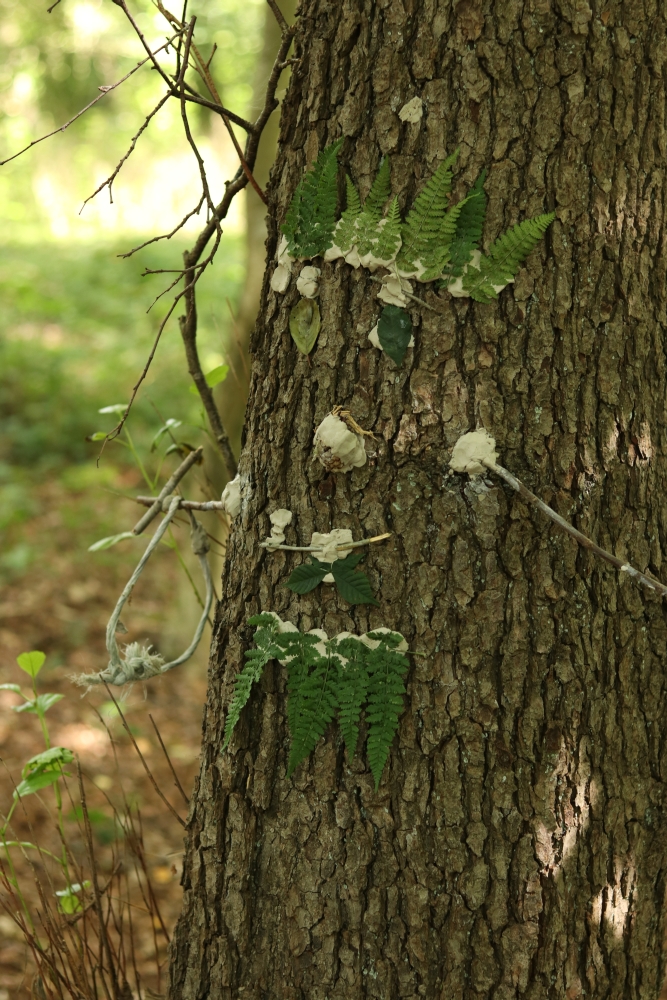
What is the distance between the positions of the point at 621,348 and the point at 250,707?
2.82 ft

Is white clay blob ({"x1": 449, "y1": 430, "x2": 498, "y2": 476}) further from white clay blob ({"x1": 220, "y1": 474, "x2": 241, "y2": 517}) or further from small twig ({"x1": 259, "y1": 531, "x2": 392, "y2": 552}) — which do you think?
white clay blob ({"x1": 220, "y1": 474, "x2": 241, "y2": 517})

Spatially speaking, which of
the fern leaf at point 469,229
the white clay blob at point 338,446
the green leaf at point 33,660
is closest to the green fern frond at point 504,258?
the fern leaf at point 469,229

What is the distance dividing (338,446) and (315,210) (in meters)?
0.39

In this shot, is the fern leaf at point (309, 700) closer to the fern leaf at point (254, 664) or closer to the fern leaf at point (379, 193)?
the fern leaf at point (254, 664)

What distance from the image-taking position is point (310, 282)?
1.28 meters

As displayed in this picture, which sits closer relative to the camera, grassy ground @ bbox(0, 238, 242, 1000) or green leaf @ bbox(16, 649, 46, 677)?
green leaf @ bbox(16, 649, 46, 677)

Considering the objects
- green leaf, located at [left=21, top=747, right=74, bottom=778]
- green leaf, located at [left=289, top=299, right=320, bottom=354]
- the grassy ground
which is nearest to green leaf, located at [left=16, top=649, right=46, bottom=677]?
green leaf, located at [left=21, top=747, right=74, bottom=778]

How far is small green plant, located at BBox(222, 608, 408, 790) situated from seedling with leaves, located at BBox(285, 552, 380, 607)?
62 millimetres

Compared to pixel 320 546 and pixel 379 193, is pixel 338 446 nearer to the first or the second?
pixel 320 546

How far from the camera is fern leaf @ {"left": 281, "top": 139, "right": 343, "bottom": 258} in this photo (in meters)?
1.23

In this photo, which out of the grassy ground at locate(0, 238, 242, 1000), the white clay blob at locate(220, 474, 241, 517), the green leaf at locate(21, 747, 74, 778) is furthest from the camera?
the grassy ground at locate(0, 238, 242, 1000)

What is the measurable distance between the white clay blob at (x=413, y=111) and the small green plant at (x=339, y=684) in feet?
2.63

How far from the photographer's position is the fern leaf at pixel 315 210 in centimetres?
123

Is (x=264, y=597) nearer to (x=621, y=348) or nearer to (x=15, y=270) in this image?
(x=621, y=348)
